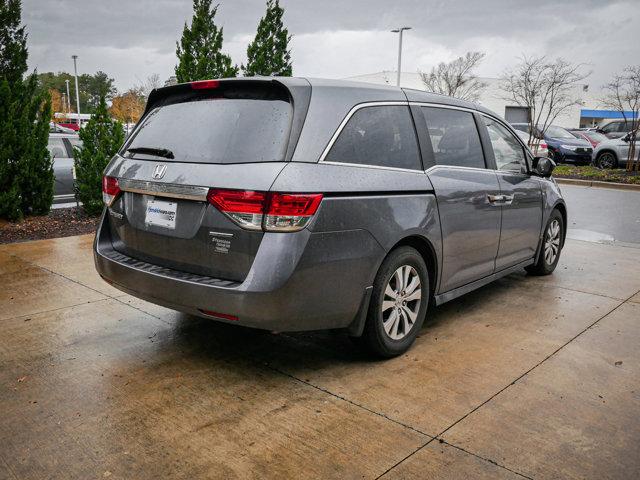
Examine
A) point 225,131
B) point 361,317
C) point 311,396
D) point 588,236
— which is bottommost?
point 311,396

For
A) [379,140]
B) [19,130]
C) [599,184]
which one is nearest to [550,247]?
Result: [379,140]

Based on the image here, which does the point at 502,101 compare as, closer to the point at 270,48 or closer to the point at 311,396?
the point at 270,48

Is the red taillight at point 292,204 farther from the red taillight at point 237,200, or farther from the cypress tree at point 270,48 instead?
the cypress tree at point 270,48

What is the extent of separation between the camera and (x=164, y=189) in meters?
3.24

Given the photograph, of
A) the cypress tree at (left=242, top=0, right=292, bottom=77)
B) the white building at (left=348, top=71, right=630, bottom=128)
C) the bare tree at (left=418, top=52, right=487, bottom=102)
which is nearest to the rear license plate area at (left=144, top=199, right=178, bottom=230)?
the cypress tree at (left=242, top=0, right=292, bottom=77)

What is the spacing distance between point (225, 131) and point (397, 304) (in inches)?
60.5

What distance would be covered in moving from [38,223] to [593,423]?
7.77m

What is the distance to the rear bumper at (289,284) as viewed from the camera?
9.58 ft

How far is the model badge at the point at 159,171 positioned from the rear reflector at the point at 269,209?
Answer: 509 millimetres

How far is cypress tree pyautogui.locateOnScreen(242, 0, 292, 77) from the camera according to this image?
12641 millimetres

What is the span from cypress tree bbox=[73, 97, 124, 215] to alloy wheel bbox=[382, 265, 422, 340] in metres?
6.46

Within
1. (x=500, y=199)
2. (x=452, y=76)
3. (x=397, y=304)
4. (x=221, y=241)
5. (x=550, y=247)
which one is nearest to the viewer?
(x=221, y=241)

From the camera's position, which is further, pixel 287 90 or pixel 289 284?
pixel 287 90

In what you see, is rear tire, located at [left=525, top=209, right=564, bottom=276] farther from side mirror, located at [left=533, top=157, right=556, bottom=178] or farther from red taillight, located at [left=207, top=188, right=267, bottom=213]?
red taillight, located at [left=207, top=188, right=267, bottom=213]
